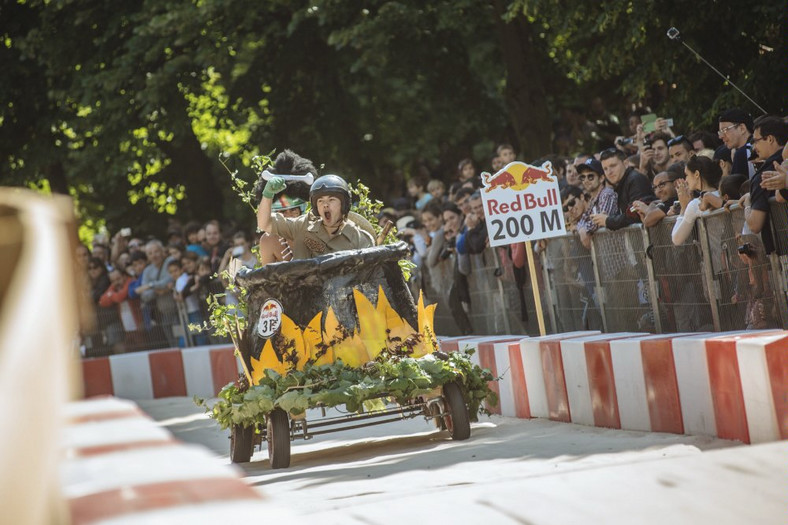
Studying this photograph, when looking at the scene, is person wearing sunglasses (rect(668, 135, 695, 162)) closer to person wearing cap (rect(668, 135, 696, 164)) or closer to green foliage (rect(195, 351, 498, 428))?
person wearing cap (rect(668, 135, 696, 164))

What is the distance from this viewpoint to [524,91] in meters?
22.2

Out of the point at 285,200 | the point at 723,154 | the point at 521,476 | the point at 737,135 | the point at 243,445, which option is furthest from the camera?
the point at 285,200

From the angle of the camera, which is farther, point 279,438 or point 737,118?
point 737,118

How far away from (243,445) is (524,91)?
12172mm

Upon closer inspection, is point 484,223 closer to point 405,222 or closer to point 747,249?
point 405,222

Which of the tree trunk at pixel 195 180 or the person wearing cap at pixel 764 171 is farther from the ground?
the tree trunk at pixel 195 180

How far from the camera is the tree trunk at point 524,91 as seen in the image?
2178 centimetres

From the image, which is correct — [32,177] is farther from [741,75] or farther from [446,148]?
[741,75]

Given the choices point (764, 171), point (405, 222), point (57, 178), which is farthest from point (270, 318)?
point (57, 178)

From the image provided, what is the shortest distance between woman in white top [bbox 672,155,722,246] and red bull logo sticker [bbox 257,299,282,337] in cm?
326

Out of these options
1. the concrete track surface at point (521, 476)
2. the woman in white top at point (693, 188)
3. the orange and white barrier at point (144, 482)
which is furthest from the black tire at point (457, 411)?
the orange and white barrier at point (144, 482)

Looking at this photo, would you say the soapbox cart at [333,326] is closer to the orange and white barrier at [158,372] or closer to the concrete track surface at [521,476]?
the concrete track surface at [521,476]

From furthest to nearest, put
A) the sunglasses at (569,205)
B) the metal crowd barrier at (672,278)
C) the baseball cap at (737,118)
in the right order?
the sunglasses at (569,205) < the baseball cap at (737,118) < the metal crowd barrier at (672,278)

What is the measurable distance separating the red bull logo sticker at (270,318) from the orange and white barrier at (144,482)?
25.2ft
